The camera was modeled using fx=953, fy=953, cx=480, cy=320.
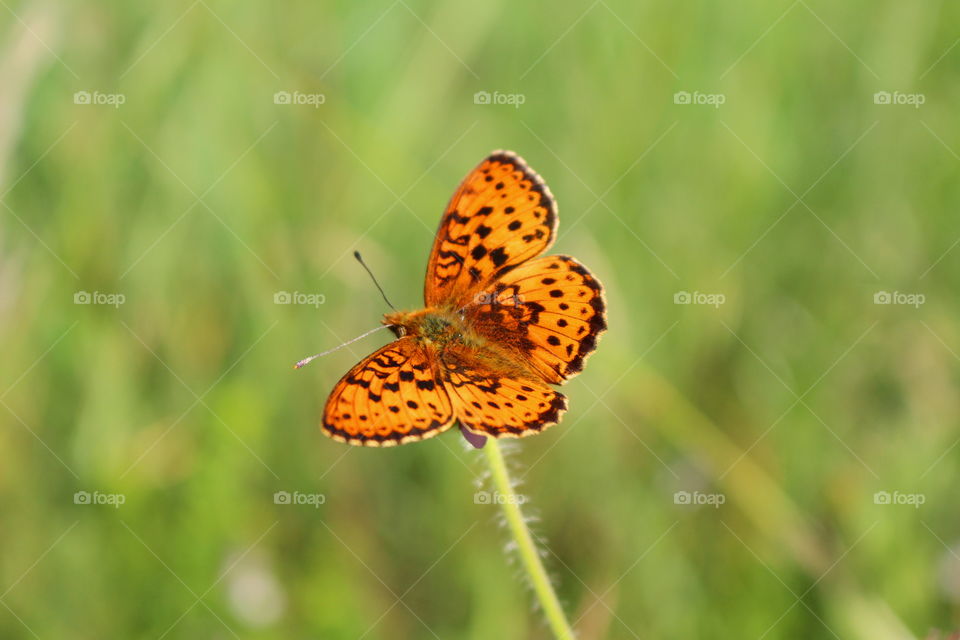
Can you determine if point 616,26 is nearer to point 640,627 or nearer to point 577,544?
point 577,544

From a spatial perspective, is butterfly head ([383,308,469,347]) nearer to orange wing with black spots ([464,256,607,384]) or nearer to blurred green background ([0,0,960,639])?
orange wing with black spots ([464,256,607,384])

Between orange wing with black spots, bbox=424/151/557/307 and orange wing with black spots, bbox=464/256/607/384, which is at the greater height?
orange wing with black spots, bbox=424/151/557/307

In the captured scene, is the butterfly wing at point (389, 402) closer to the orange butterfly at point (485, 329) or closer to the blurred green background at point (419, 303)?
the orange butterfly at point (485, 329)

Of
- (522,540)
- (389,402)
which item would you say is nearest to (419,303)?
(389,402)

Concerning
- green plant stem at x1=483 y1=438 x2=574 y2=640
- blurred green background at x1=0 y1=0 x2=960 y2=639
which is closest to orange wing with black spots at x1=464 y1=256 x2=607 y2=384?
green plant stem at x1=483 y1=438 x2=574 y2=640

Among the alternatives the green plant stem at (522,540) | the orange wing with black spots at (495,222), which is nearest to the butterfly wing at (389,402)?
the green plant stem at (522,540)

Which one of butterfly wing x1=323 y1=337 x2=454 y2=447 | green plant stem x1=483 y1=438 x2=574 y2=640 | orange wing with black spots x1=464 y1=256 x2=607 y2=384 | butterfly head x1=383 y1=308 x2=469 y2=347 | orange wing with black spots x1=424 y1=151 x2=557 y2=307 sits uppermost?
orange wing with black spots x1=424 y1=151 x2=557 y2=307

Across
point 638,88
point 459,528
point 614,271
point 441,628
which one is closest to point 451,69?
point 638,88
